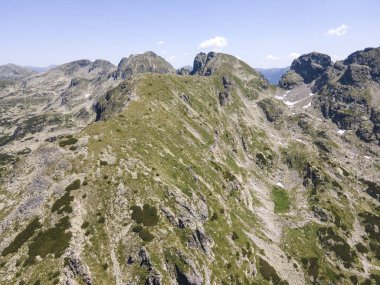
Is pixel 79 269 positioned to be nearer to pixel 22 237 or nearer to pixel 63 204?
pixel 22 237

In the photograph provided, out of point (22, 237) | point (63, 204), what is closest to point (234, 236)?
point (63, 204)

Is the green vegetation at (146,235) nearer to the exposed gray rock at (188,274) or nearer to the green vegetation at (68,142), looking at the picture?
the exposed gray rock at (188,274)

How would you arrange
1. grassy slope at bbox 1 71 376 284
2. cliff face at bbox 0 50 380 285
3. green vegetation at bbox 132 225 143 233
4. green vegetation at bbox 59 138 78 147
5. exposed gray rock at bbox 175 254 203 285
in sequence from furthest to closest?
green vegetation at bbox 59 138 78 147 → green vegetation at bbox 132 225 143 233 → exposed gray rock at bbox 175 254 203 285 → grassy slope at bbox 1 71 376 284 → cliff face at bbox 0 50 380 285

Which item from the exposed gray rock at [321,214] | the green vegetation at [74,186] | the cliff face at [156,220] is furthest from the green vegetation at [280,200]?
the green vegetation at [74,186]

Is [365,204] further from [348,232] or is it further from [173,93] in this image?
[173,93]

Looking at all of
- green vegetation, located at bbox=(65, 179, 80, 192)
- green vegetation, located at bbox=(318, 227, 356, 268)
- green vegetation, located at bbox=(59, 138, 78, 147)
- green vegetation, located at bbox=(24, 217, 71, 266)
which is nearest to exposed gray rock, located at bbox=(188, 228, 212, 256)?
green vegetation, located at bbox=(24, 217, 71, 266)

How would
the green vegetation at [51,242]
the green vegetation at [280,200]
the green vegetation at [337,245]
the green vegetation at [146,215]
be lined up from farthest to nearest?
the green vegetation at [280,200], the green vegetation at [337,245], the green vegetation at [146,215], the green vegetation at [51,242]

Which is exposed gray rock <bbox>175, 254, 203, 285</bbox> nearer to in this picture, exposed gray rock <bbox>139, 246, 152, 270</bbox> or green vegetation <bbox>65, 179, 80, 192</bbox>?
exposed gray rock <bbox>139, 246, 152, 270</bbox>
